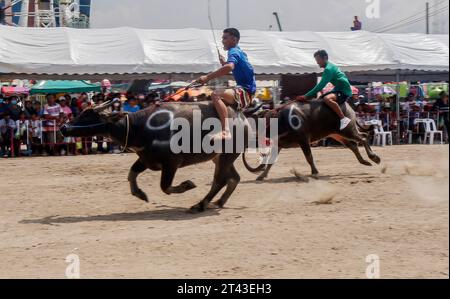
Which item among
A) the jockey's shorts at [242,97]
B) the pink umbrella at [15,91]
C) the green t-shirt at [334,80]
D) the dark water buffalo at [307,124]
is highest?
the green t-shirt at [334,80]

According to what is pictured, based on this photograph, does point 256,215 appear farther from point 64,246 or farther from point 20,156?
point 20,156

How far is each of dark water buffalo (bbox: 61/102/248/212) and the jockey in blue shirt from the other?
0.14 metres

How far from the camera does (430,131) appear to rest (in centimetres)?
2006

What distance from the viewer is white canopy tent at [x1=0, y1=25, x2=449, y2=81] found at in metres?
17.5

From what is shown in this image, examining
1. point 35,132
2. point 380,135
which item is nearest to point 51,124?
point 35,132

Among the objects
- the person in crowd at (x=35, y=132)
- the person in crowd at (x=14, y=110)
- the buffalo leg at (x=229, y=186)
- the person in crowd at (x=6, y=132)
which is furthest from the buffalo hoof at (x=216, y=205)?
the person in crowd at (x=14, y=110)

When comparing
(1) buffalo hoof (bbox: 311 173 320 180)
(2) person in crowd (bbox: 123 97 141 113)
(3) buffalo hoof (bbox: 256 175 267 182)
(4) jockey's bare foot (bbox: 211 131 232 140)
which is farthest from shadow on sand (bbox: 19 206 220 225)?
(2) person in crowd (bbox: 123 97 141 113)

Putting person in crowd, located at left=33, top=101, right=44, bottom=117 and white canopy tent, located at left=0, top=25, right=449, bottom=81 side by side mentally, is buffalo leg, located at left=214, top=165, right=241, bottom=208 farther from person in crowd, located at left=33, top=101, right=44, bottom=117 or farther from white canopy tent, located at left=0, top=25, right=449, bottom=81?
person in crowd, located at left=33, top=101, right=44, bottom=117

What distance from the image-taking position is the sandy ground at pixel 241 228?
17.6 ft

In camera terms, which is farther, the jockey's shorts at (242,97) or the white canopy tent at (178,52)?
the white canopy tent at (178,52)

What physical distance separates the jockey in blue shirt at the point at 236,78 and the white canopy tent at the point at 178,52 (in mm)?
9836

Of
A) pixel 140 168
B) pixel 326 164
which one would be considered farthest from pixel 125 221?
pixel 326 164

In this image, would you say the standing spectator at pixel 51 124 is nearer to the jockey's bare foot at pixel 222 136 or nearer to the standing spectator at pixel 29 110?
the standing spectator at pixel 29 110
